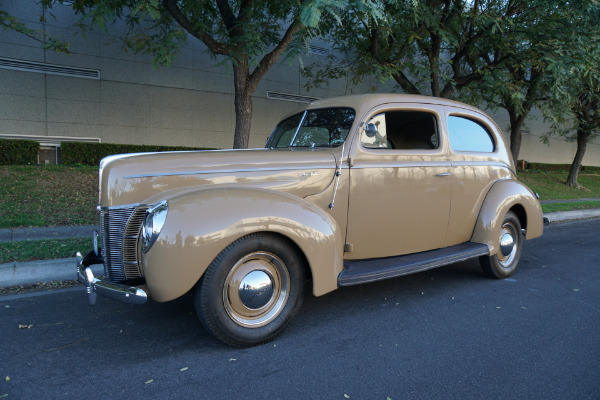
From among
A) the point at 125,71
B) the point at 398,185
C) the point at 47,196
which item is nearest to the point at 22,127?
the point at 125,71

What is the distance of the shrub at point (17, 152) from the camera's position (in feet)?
35.8

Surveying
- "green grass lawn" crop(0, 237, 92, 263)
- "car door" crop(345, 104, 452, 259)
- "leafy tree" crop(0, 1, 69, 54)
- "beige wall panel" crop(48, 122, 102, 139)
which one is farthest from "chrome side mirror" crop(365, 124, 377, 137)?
"beige wall panel" crop(48, 122, 102, 139)

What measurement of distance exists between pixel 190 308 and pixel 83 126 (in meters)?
11.9

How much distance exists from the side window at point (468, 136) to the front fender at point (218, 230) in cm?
217

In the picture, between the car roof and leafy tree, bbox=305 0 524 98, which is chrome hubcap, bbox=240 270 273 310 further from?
leafy tree, bbox=305 0 524 98

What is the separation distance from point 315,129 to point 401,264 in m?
1.57

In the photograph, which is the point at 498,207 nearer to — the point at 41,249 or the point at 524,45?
the point at 41,249

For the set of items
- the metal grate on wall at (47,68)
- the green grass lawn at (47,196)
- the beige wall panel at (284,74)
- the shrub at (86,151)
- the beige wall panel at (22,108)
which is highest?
the beige wall panel at (284,74)

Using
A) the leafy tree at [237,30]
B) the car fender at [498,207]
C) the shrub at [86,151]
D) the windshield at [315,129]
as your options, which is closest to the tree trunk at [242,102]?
the leafy tree at [237,30]

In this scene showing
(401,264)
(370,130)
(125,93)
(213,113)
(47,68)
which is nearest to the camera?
(370,130)

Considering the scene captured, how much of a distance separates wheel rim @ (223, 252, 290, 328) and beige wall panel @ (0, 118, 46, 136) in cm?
1270

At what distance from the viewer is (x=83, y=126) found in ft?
43.5

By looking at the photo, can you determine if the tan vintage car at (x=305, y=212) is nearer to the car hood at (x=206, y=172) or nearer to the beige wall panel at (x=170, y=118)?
the car hood at (x=206, y=172)

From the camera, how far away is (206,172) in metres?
3.19
